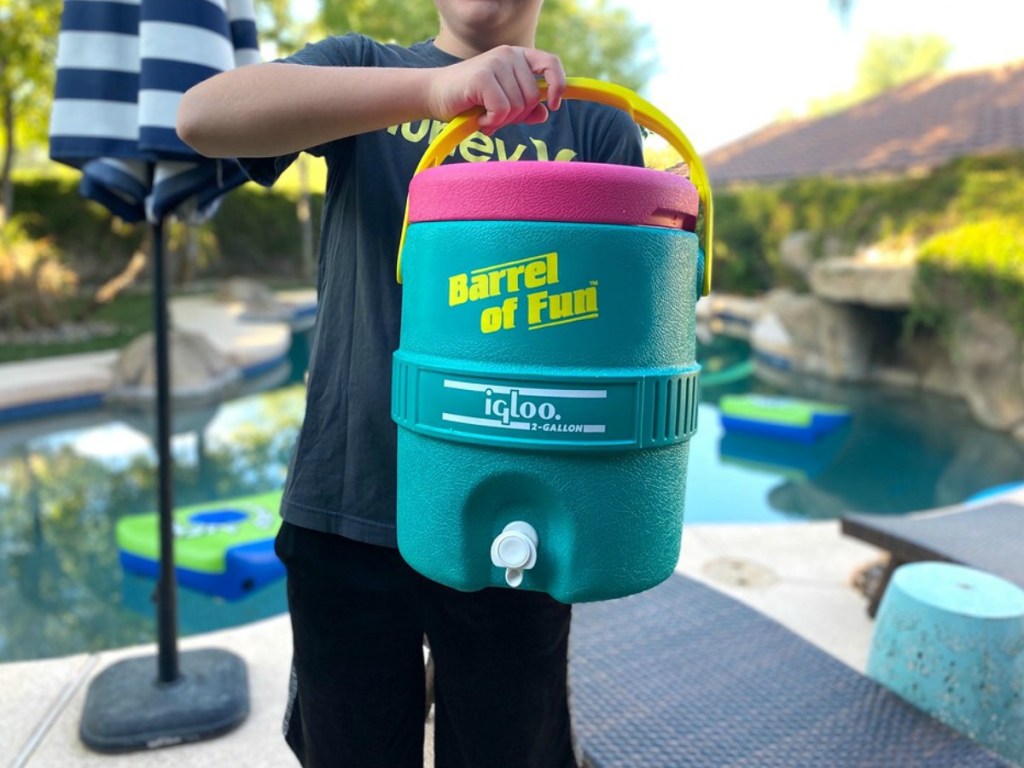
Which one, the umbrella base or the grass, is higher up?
the umbrella base

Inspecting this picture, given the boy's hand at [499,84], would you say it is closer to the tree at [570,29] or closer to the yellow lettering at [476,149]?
the yellow lettering at [476,149]

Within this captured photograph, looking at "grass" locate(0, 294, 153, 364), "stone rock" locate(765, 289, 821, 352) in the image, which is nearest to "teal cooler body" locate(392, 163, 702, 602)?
"grass" locate(0, 294, 153, 364)

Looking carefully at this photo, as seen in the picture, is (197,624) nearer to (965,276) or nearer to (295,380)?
(295,380)

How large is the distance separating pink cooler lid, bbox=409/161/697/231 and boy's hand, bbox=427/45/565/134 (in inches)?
2.3

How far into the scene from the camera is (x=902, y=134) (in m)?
13.7

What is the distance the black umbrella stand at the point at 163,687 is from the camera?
6.88 feet

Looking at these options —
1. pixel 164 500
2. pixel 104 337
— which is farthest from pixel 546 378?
pixel 104 337

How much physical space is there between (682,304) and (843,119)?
58.9 ft

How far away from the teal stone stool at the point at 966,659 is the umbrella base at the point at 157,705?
5.87 feet

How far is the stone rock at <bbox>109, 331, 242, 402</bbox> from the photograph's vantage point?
25.2 feet

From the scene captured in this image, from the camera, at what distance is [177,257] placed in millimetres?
A: 17109

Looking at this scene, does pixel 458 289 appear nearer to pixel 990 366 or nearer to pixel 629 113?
pixel 629 113

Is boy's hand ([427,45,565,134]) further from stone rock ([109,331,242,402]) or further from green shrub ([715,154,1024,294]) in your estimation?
green shrub ([715,154,1024,294])

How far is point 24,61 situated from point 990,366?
500 inches
